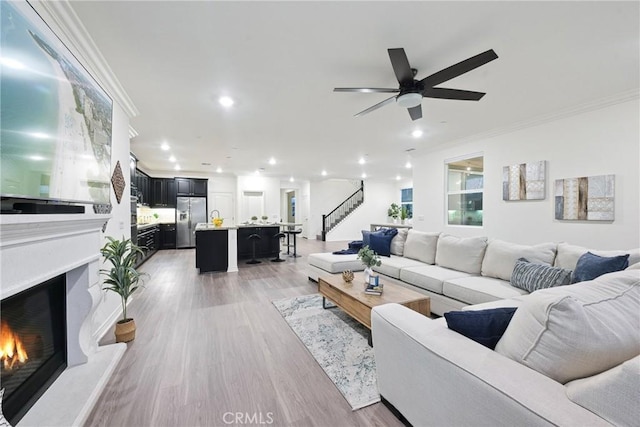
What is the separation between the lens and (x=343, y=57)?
2.48 metres

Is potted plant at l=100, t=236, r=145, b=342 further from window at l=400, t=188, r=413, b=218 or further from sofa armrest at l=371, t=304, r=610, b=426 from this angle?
window at l=400, t=188, r=413, b=218

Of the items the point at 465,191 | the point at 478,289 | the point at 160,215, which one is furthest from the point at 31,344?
the point at 160,215

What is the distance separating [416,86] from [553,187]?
10.5 ft

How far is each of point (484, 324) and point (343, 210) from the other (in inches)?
431

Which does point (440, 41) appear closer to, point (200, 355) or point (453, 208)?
point (200, 355)

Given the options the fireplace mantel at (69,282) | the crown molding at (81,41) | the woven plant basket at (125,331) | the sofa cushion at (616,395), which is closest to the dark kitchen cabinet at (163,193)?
the crown molding at (81,41)

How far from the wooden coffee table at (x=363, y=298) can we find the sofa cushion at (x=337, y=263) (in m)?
0.87

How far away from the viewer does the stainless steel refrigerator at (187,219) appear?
870 centimetres

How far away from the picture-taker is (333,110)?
12.3 ft

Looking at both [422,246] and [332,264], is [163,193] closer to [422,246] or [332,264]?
[332,264]

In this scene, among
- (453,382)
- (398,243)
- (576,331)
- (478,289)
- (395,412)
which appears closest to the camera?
(576,331)

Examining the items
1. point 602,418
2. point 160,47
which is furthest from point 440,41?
point 602,418

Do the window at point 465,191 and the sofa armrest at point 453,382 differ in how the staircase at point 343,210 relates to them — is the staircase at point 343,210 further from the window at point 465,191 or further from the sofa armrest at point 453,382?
the sofa armrest at point 453,382

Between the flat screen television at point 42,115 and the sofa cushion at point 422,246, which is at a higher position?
the flat screen television at point 42,115
